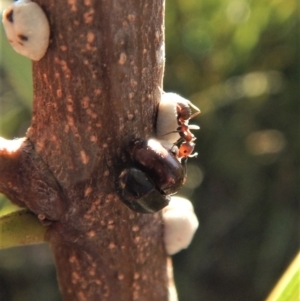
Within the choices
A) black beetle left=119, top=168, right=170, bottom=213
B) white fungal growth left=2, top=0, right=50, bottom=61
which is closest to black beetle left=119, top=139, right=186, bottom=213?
black beetle left=119, top=168, right=170, bottom=213

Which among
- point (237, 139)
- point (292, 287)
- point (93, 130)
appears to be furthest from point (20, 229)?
point (237, 139)

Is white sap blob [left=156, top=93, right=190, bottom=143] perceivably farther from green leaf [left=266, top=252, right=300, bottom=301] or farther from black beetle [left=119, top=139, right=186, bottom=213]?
green leaf [left=266, top=252, right=300, bottom=301]

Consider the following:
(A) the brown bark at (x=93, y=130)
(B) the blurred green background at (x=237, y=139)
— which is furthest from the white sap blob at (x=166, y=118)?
(B) the blurred green background at (x=237, y=139)

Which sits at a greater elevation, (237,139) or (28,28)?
(28,28)

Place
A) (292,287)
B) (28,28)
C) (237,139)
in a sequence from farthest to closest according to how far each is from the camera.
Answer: (237,139), (292,287), (28,28)

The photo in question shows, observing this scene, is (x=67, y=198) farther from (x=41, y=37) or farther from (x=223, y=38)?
(x=223, y=38)

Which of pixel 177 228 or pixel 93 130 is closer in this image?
pixel 93 130

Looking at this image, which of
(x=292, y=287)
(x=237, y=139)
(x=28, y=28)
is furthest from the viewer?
(x=237, y=139)

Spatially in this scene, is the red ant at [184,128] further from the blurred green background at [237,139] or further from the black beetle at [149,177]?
the blurred green background at [237,139]

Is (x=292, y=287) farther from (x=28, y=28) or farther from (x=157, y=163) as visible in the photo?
(x=28, y=28)
